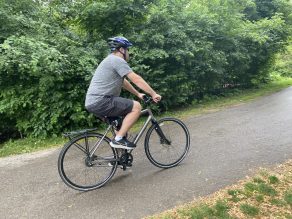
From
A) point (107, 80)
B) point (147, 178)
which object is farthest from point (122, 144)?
point (107, 80)

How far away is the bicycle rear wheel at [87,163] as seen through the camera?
468cm

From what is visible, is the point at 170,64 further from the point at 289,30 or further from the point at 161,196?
the point at 289,30

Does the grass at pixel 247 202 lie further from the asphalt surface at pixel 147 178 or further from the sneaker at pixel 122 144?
the sneaker at pixel 122 144

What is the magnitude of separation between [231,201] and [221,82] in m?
8.42

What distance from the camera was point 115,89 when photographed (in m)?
4.70

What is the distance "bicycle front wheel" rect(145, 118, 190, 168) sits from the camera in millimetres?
5246

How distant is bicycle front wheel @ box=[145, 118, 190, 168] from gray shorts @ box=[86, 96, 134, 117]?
2.15 ft

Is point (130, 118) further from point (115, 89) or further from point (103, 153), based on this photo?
point (103, 153)

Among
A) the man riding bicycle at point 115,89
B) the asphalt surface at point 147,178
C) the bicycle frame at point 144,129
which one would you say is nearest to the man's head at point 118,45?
the man riding bicycle at point 115,89

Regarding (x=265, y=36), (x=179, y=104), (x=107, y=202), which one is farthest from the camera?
(x=265, y=36)

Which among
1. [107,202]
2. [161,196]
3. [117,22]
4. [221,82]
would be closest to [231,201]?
[161,196]

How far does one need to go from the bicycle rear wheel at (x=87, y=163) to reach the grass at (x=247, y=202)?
1267mm

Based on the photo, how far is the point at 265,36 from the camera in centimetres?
1182

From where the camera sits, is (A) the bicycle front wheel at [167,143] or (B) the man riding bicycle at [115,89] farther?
(A) the bicycle front wheel at [167,143]
